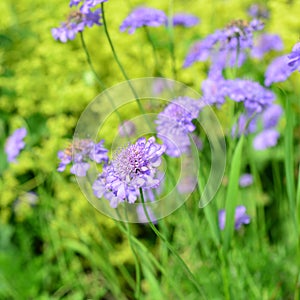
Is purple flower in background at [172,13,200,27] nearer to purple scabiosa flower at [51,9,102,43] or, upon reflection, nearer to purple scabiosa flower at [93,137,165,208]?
purple scabiosa flower at [51,9,102,43]

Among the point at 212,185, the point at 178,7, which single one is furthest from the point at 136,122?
the point at 178,7

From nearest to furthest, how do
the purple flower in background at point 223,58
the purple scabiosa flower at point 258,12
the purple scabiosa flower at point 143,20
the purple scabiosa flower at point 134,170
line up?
the purple scabiosa flower at point 134,170, the purple scabiosa flower at point 143,20, the purple flower in background at point 223,58, the purple scabiosa flower at point 258,12

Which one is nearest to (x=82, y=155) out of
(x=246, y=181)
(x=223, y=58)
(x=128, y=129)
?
(x=128, y=129)

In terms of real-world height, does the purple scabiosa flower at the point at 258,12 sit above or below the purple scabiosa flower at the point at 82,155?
above

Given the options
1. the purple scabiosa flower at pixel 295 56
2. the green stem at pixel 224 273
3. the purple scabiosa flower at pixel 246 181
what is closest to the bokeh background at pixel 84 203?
the purple scabiosa flower at pixel 246 181

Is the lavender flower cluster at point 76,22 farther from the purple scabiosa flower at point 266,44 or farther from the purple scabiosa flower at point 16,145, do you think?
the purple scabiosa flower at point 266,44

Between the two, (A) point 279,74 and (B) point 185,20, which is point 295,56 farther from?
(B) point 185,20
